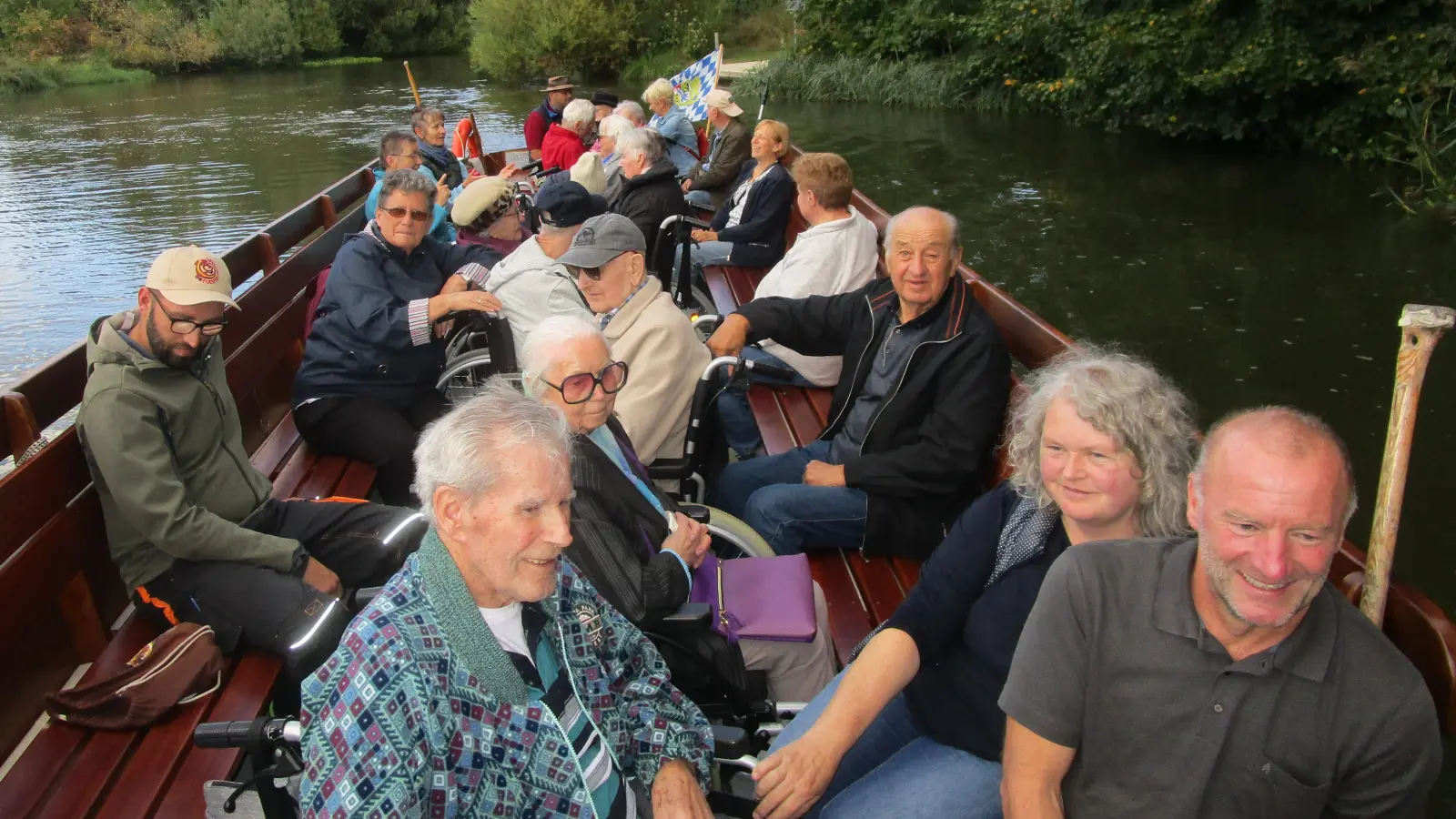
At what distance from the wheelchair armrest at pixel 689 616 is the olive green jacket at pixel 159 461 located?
1.05 metres

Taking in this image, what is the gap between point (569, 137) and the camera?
873cm

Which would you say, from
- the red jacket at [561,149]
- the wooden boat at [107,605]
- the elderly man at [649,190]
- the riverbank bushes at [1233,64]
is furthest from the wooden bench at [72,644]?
the riverbank bushes at [1233,64]

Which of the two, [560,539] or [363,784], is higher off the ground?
[560,539]

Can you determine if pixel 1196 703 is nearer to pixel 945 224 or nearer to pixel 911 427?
pixel 911 427

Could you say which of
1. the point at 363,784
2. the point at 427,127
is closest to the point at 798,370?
the point at 363,784

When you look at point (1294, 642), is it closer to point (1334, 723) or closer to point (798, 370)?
point (1334, 723)

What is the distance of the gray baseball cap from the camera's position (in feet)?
11.2

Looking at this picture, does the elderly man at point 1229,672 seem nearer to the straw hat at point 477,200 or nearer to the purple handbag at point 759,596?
the purple handbag at point 759,596

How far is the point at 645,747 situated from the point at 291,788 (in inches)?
24.6

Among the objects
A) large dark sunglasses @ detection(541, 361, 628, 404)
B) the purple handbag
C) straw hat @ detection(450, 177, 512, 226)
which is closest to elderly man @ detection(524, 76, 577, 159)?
straw hat @ detection(450, 177, 512, 226)

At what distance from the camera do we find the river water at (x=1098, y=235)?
775 cm

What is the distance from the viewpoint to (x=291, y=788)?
1.89 metres

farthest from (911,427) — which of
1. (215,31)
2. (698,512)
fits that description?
(215,31)

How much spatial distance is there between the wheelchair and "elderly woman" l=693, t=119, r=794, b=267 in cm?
435
